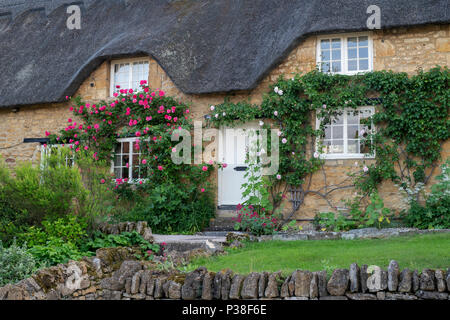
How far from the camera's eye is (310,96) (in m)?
9.62

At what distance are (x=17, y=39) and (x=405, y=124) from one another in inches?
437

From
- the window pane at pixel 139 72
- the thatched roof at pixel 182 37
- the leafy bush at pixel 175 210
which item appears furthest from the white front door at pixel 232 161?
the window pane at pixel 139 72

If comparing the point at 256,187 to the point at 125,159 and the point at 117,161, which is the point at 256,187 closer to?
the point at 125,159

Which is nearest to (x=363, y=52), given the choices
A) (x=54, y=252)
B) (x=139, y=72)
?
(x=139, y=72)

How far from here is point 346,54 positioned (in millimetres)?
9914

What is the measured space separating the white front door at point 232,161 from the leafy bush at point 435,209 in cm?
347

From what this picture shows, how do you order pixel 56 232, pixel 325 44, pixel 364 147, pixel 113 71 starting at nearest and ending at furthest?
pixel 56 232
pixel 364 147
pixel 325 44
pixel 113 71

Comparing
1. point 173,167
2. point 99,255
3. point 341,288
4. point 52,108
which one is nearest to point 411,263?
point 341,288

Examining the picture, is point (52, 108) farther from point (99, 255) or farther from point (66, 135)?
point (99, 255)

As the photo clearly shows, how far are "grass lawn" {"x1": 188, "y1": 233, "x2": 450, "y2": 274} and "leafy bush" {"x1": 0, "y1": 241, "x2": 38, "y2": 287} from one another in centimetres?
179

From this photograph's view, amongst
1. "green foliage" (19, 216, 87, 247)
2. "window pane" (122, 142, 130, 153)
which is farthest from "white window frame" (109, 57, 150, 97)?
"green foliage" (19, 216, 87, 247)

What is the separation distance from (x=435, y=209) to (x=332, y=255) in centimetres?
352

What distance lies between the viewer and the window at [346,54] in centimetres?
984

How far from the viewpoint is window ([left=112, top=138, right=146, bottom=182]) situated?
443 inches
